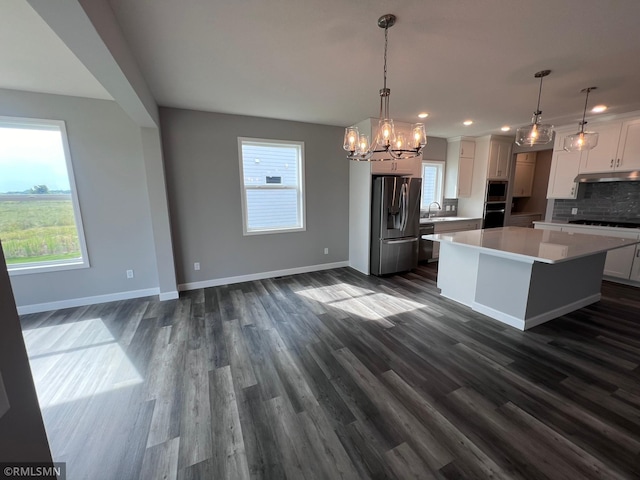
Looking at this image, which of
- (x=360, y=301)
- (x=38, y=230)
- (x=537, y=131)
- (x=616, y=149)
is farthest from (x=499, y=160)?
(x=38, y=230)

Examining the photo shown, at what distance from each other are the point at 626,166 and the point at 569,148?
6.03 ft

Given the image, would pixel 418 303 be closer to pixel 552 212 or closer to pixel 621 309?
pixel 621 309

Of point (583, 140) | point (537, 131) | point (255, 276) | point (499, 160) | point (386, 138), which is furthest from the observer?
point (499, 160)

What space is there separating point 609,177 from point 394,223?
3.33m

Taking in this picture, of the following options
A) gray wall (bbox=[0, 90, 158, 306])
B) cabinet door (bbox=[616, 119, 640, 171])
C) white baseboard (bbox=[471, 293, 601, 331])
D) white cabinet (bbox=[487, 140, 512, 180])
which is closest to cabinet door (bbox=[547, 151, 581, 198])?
cabinet door (bbox=[616, 119, 640, 171])

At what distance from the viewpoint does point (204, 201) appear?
396 centimetres

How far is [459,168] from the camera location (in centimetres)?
564

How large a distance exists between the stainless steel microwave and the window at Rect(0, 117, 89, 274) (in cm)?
703

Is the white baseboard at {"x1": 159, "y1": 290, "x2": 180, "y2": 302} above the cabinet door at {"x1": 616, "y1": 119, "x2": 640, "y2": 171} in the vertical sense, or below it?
below

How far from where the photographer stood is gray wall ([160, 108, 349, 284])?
377 cm

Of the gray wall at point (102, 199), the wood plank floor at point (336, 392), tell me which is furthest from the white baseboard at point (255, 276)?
the wood plank floor at point (336, 392)

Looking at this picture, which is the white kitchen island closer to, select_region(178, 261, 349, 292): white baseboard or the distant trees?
select_region(178, 261, 349, 292): white baseboard

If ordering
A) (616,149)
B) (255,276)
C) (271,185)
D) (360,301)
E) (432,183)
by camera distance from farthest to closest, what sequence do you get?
(432,183), (255,276), (271,185), (616,149), (360,301)

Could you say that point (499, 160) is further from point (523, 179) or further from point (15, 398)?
point (15, 398)
